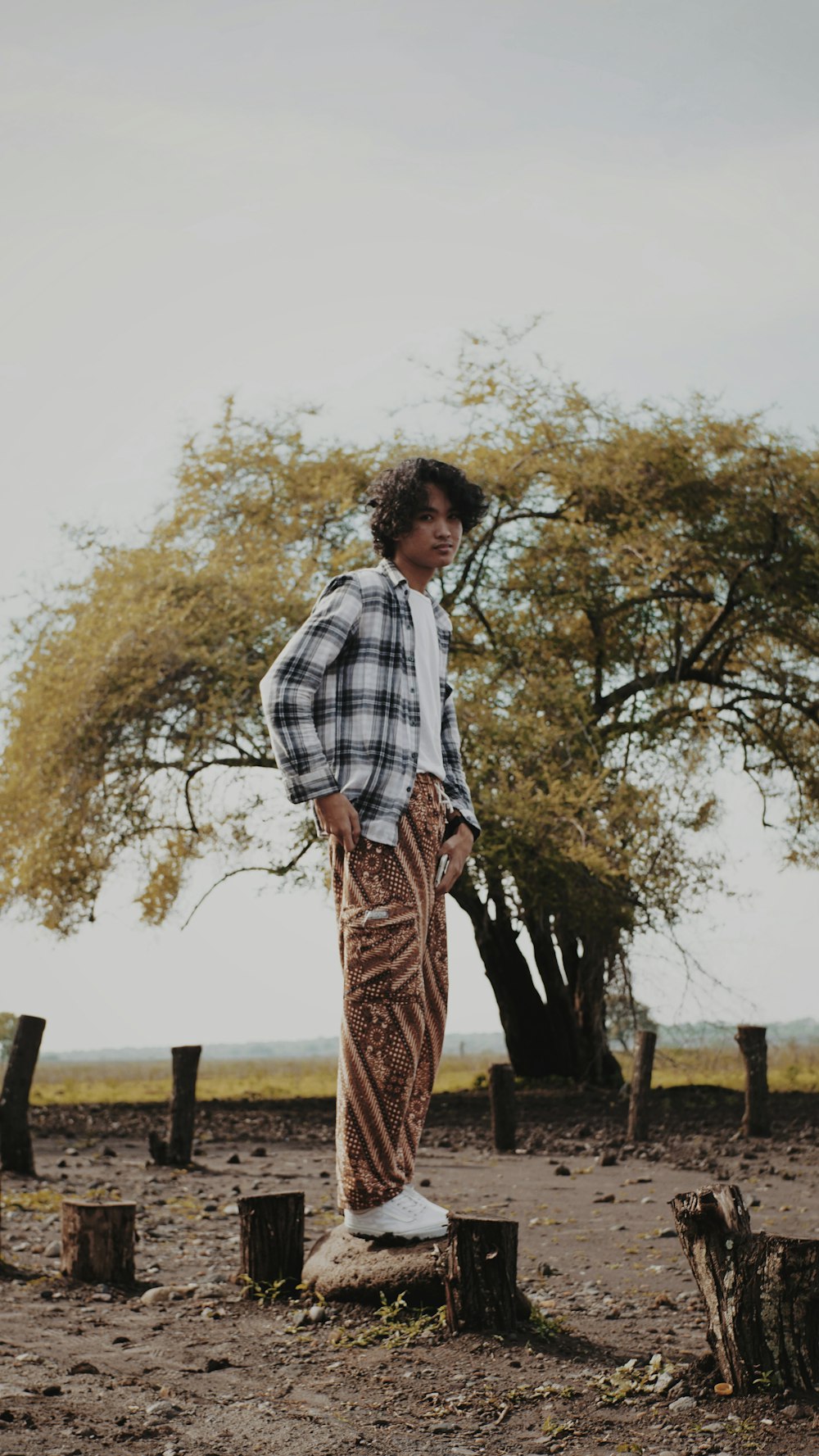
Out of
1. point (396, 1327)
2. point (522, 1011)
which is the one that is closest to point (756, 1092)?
point (522, 1011)

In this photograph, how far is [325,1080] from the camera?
971 inches

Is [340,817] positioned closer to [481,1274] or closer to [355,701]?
[355,701]

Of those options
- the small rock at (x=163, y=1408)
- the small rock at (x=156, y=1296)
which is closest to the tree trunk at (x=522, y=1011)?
the small rock at (x=156, y=1296)

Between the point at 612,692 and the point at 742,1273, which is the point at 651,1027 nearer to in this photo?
the point at 612,692

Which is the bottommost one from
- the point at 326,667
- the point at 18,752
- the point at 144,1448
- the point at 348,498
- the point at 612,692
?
the point at 144,1448

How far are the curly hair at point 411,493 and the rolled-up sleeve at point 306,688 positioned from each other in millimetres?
326

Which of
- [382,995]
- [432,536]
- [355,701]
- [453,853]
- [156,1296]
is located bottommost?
[156,1296]

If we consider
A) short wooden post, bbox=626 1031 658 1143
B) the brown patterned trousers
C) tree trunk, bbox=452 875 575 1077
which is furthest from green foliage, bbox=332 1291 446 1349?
tree trunk, bbox=452 875 575 1077

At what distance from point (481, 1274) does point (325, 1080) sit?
67.4 feet

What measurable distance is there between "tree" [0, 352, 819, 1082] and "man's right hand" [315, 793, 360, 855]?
992 centimetres

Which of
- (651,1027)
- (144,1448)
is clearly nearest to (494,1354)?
(144,1448)

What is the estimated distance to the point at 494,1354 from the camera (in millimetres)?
4512

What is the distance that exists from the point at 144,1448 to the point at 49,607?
1643 centimetres

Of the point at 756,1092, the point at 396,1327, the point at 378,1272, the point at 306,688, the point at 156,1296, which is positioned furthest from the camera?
the point at 756,1092
